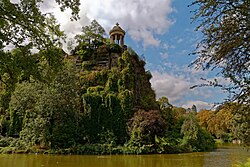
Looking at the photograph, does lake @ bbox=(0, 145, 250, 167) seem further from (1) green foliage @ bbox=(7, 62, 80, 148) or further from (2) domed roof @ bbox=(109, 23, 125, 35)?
(2) domed roof @ bbox=(109, 23, 125, 35)

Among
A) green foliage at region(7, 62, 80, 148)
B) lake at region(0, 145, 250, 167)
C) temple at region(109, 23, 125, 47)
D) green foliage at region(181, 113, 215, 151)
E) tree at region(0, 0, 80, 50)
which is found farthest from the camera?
temple at region(109, 23, 125, 47)

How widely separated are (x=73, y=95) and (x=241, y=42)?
2193 centimetres

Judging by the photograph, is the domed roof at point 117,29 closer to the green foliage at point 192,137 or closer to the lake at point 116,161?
the green foliage at point 192,137

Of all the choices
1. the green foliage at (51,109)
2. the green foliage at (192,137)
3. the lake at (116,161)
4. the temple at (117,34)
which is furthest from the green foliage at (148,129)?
the temple at (117,34)

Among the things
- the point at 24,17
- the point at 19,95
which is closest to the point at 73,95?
the point at 19,95

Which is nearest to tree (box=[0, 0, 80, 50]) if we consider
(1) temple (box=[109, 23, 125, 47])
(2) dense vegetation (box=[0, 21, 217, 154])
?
(2) dense vegetation (box=[0, 21, 217, 154])

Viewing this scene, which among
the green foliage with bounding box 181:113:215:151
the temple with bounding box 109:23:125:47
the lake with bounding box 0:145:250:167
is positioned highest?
the temple with bounding box 109:23:125:47

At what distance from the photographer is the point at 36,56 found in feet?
24.6

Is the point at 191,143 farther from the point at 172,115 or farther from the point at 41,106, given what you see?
the point at 41,106

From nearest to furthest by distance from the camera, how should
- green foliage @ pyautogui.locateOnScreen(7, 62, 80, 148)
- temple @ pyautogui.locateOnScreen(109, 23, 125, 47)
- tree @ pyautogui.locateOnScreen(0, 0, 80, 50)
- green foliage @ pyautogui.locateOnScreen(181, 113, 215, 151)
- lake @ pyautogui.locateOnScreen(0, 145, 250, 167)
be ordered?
tree @ pyautogui.locateOnScreen(0, 0, 80, 50)
lake @ pyautogui.locateOnScreen(0, 145, 250, 167)
green foliage @ pyautogui.locateOnScreen(7, 62, 80, 148)
green foliage @ pyautogui.locateOnScreen(181, 113, 215, 151)
temple @ pyautogui.locateOnScreen(109, 23, 125, 47)

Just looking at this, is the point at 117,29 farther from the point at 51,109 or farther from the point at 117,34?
the point at 51,109

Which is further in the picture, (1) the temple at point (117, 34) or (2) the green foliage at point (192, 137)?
(1) the temple at point (117, 34)

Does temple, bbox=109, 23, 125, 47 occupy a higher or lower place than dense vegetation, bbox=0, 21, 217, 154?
higher

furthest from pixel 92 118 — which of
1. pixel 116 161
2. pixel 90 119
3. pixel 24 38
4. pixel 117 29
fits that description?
pixel 24 38
